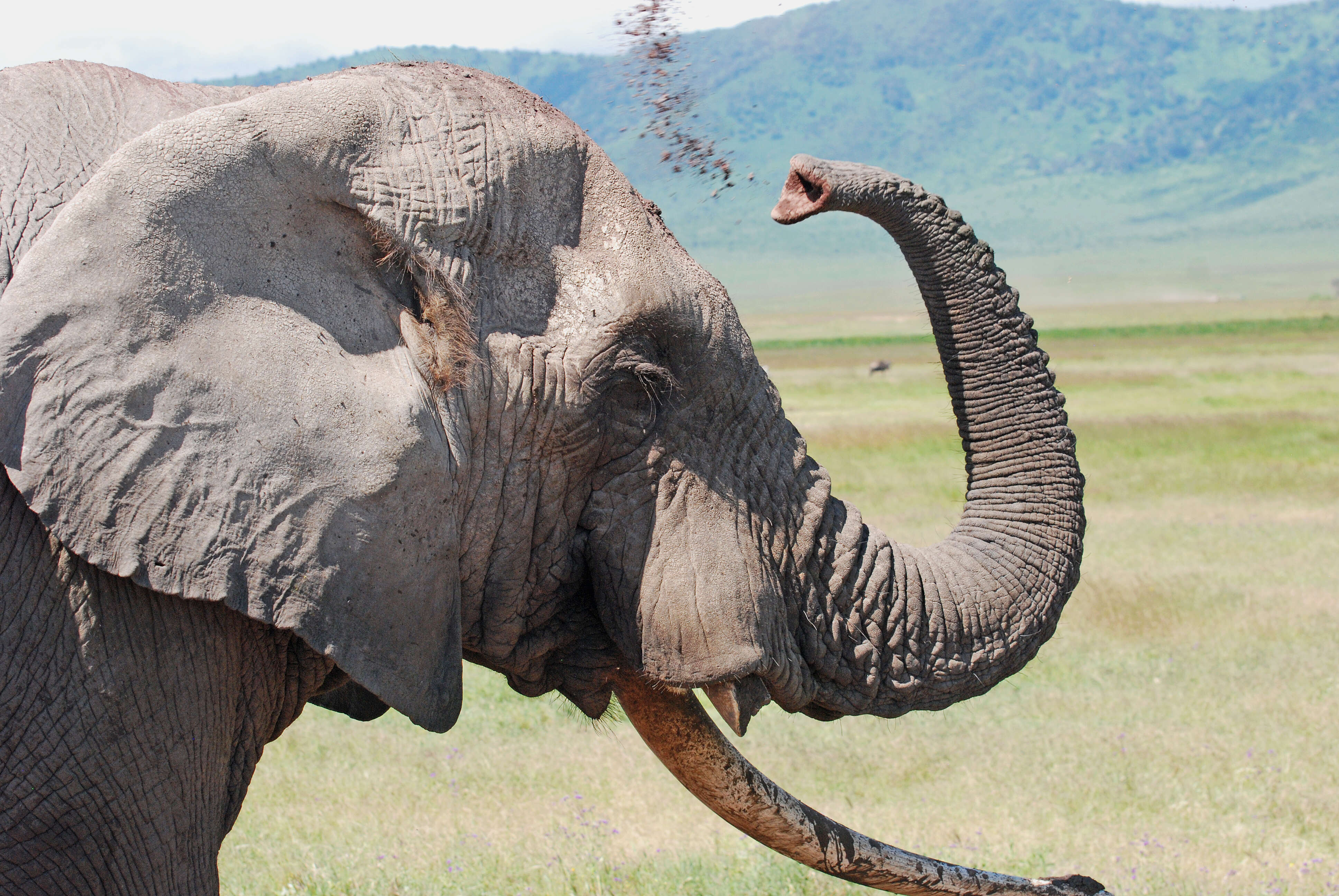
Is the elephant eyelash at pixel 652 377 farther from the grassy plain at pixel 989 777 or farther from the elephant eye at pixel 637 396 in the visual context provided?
the grassy plain at pixel 989 777

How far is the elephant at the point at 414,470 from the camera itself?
2.33 metres

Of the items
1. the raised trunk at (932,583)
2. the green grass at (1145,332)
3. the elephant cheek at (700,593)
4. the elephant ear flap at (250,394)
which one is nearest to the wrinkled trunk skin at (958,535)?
the raised trunk at (932,583)

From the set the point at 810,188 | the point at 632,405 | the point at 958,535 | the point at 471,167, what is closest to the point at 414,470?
the point at 632,405

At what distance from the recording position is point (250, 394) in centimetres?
238

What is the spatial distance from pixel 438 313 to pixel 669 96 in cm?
130

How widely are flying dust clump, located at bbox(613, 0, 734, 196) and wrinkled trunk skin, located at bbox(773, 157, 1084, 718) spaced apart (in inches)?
18.5

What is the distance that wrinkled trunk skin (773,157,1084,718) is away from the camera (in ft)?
10.2

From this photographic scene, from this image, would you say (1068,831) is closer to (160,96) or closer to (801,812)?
(801,812)

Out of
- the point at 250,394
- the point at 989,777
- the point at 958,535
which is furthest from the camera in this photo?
the point at 989,777

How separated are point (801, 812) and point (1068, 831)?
3.61m

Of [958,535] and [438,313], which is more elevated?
[438,313]

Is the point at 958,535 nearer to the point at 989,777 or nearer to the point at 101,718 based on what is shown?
the point at 101,718

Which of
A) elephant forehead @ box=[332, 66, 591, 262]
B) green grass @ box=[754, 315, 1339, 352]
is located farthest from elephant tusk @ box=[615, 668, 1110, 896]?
green grass @ box=[754, 315, 1339, 352]

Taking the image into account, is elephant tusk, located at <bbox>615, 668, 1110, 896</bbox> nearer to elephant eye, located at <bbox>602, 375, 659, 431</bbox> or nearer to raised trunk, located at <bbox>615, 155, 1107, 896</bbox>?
raised trunk, located at <bbox>615, 155, 1107, 896</bbox>
